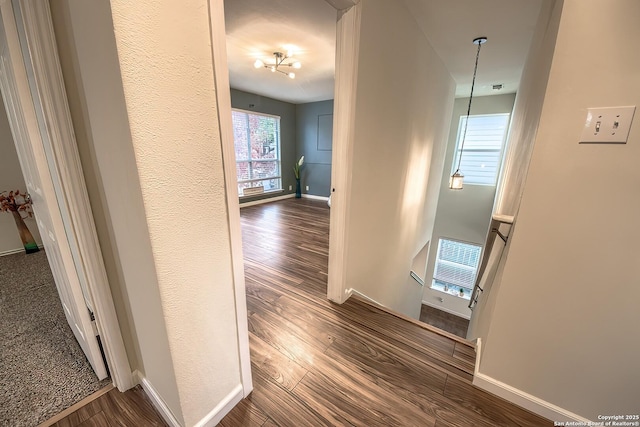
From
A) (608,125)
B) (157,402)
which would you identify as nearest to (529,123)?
(608,125)

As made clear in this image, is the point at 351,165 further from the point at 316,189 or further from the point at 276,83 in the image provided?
the point at 316,189

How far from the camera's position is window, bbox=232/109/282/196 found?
5.21 metres

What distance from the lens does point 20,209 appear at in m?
2.70

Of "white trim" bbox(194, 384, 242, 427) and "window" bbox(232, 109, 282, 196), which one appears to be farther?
"window" bbox(232, 109, 282, 196)

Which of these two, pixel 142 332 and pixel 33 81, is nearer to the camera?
pixel 33 81

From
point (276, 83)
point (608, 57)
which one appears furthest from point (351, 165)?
point (276, 83)

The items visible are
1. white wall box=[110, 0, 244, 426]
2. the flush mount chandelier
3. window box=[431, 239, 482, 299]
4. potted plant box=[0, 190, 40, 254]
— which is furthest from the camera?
window box=[431, 239, 482, 299]

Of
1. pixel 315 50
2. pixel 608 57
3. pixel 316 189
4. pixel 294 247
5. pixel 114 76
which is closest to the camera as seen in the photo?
pixel 114 76

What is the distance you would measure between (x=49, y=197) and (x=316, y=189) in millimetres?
5656

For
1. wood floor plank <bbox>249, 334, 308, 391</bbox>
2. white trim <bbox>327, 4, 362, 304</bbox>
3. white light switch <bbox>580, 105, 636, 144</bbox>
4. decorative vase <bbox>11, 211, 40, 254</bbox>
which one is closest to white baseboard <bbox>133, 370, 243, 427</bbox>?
wood floor plank <bbox>249, 334, 308, 391</bbox>

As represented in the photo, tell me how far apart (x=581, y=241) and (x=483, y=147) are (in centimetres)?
544

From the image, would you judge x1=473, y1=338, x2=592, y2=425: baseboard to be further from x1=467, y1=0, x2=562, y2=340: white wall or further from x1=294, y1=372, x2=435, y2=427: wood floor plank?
x1=294, y1=372, x2=435, y2=427: wood floor plank

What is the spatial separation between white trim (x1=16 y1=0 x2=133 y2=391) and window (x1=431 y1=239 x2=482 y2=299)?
21.5ft

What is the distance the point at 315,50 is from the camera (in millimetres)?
2961
